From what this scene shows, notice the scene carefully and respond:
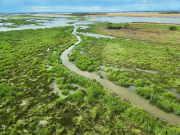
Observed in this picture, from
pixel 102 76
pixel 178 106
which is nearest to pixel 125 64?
pixel 102 76

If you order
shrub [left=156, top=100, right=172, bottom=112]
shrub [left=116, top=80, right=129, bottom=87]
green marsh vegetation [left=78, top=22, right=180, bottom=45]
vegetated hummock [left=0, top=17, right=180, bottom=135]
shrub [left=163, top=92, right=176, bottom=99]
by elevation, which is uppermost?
green marsh vegetation [left=78, top=22, right=180, bottom=45]

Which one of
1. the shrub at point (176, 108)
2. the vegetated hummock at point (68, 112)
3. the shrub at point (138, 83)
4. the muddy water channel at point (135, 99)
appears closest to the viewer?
the vegetated hummock at point (68, 112)

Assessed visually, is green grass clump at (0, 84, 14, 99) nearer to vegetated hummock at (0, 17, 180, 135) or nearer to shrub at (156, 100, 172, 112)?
vegetated hummock at (0, 17, 180, 135)

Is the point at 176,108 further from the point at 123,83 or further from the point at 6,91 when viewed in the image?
the point at 6,91

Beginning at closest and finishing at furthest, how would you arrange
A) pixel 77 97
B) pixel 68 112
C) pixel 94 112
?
pixel 94 112 → pixel 68 112 → pixel 77 97

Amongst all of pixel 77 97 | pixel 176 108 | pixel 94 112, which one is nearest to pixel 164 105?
pixel 176 108

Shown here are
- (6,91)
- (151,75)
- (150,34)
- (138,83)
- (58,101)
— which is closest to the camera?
(58,101)

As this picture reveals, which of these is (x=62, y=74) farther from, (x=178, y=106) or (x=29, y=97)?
(x=178, y=106)

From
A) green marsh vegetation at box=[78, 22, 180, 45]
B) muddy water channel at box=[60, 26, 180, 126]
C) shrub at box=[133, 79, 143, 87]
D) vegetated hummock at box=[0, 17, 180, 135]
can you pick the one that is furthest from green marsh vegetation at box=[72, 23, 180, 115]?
green marsh vegetation at box=[78, 22, 180, 45]

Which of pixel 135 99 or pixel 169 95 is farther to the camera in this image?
pixel 135 99

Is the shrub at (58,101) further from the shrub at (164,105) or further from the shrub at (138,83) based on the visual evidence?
the shrub at (164,105)

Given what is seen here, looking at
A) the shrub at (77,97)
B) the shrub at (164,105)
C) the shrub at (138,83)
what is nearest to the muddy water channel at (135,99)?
the shrub at (164,105)

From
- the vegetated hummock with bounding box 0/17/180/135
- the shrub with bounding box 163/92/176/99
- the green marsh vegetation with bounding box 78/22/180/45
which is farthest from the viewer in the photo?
the green marsh vegetation with bounding box 78/22/180/45
